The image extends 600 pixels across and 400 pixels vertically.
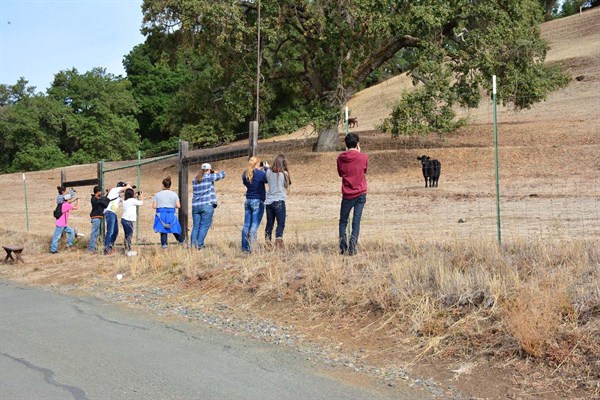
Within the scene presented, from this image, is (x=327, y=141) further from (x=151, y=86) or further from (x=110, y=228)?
(x=151, y=86)

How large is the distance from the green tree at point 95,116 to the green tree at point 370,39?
24.6m

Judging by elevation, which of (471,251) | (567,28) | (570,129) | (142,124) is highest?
(567,28)

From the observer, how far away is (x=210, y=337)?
742cm

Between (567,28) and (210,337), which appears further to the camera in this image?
(567,28)

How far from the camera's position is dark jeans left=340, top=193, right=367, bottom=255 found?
978cm

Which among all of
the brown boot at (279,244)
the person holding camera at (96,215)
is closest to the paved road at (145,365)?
the brown boot at (279,244)

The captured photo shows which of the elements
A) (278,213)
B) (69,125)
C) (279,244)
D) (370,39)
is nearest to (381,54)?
(370,39)

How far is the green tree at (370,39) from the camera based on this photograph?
29.7m

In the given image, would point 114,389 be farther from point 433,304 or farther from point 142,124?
point 142,124

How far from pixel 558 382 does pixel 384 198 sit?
16.6 m

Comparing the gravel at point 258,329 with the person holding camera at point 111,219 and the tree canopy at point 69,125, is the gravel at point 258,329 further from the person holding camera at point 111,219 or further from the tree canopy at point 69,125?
the tree canopy at point 69,125

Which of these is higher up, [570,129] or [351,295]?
[570,129]

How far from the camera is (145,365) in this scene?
6285 millimetres

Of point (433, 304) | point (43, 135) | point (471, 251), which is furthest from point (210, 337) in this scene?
point (43, 135)
